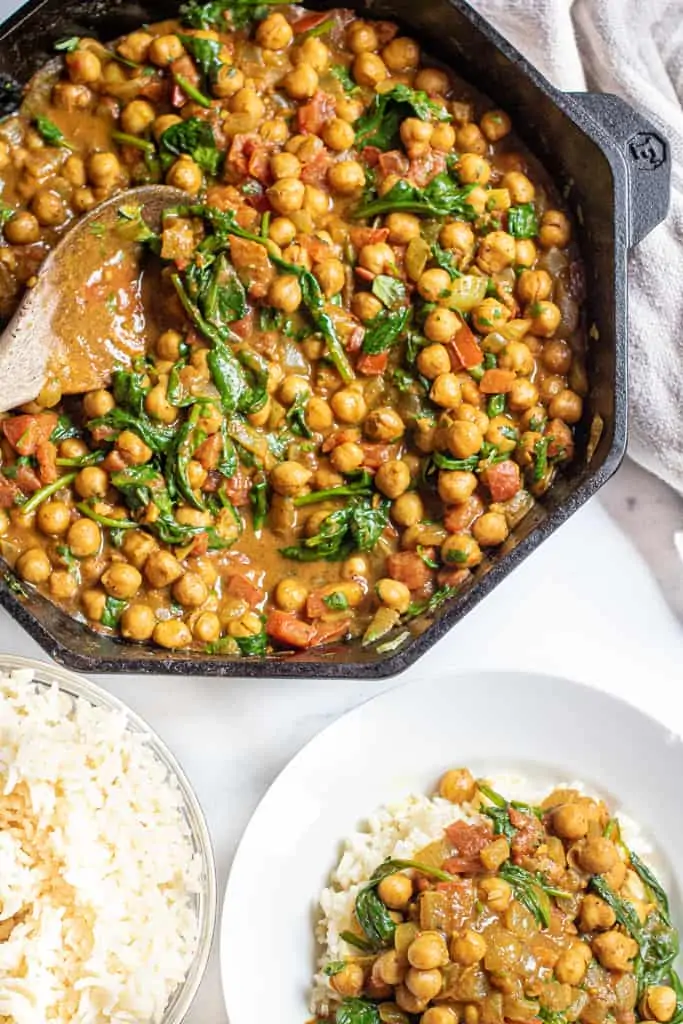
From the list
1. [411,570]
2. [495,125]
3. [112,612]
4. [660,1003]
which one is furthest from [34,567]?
[660,1003]

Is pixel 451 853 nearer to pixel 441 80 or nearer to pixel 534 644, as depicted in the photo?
pixel 534 644

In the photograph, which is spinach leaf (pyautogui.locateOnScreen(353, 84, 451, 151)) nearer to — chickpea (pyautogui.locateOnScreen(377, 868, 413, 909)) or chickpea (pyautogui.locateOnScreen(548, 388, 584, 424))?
chickpea (pyautogui.locateOnScreen(548, 388, 584, 424))

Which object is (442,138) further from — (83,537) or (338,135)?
(83,537)

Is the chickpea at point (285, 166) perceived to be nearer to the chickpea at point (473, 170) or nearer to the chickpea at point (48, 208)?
the chickpea at point (473, 170)

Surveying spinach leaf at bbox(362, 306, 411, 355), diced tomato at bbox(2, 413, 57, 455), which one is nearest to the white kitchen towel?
spinach leaf at bbox(362, 306, 411, 355)

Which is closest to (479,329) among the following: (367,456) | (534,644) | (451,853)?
(367,456)

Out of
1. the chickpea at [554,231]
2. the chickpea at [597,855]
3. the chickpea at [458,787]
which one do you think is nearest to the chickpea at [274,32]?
the chickpea at [554,231]
